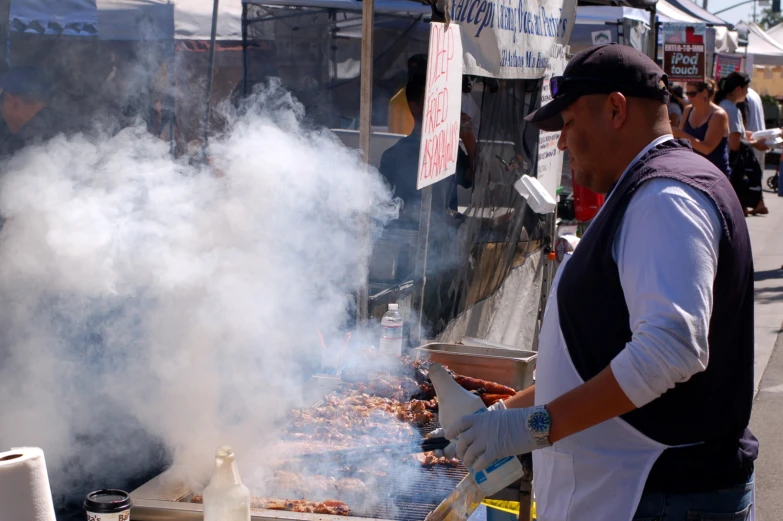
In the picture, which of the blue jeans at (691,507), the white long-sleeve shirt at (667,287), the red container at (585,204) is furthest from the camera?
the red container at (585,204)

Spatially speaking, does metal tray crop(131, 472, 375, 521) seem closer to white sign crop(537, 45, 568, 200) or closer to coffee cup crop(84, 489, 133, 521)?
coffee cup crop(84, 489, 133, 521)

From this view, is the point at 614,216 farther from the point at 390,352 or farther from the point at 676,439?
the point at 390,352

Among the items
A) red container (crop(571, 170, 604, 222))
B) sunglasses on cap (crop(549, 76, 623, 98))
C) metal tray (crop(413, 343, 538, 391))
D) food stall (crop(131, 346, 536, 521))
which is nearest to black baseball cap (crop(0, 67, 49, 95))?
food stall (crop(131, 346, 536, 521))

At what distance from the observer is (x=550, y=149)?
674cm

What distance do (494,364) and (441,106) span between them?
1.33m

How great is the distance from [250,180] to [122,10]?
3885mm

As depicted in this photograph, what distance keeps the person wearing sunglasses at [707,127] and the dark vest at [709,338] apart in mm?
7564

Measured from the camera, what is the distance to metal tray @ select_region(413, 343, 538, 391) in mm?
3721

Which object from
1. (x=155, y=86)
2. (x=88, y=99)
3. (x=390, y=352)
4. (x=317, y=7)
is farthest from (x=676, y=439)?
(x=317, y=7)

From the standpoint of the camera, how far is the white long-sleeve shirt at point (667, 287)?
153cm

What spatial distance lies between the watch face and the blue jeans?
317 mm

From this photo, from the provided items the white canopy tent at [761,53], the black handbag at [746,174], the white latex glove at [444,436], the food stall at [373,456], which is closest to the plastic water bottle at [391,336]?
the food stall at [373,456]

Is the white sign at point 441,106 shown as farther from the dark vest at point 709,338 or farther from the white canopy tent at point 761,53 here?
the white canopy tent at point 761,53

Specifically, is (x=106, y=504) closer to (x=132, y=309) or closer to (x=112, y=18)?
(x=132, y=309)
